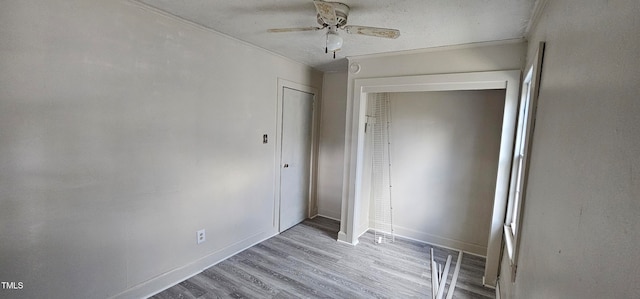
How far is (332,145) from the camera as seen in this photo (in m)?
3.99

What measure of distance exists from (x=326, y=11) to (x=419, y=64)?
1484 mm

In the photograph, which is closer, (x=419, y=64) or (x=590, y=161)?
(x=590, y=161)

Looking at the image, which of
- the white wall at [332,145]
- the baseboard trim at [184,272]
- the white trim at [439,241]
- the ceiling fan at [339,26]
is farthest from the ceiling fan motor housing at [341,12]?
the white trim at [439,241]

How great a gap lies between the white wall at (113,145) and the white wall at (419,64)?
4.17ft

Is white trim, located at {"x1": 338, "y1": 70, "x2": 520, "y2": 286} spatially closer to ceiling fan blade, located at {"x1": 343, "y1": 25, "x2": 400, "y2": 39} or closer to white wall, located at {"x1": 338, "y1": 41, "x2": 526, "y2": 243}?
white wall, located at {"x1": 338, "y1": 41, "x2": 526, "y2": 243}

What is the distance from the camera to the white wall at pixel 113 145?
1.51 metres

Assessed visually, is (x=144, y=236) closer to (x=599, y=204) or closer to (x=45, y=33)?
(x=45, y=33)

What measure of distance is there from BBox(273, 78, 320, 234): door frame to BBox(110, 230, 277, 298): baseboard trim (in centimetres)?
48

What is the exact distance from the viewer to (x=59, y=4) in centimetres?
157

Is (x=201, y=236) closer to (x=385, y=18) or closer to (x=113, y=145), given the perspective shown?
(x=113, y=145)

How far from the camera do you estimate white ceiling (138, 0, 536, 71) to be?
5.78ft

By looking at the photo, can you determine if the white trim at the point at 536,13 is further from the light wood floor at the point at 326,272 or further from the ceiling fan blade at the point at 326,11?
the light wood floor at the point at 326,272

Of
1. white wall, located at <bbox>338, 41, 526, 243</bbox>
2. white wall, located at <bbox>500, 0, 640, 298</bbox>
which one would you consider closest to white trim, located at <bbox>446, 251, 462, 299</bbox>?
white wall, located at <bbox>338, 41, 526, 243</bbox>

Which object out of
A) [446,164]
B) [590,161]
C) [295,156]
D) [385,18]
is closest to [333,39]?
[385,18]
